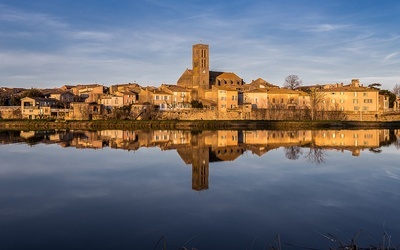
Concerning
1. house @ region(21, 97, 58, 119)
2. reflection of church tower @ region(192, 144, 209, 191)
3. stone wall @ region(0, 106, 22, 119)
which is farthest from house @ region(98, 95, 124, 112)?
reflection of church tower @ region(192, 144, 209, 191)

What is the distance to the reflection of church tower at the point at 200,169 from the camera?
37.5 feet

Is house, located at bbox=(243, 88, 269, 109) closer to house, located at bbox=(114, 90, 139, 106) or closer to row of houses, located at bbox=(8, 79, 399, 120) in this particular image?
row of houses, located at bbox=(8, 79, 399, 120)

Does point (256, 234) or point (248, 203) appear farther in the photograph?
point (248, 203)

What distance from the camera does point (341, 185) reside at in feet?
37.3

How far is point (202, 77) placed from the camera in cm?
6781

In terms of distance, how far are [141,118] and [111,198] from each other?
4557 cm

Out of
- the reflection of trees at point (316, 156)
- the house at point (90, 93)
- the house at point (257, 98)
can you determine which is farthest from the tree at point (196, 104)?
the reflection of trees at point (316, 156)

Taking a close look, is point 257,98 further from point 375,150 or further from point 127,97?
point 375,150

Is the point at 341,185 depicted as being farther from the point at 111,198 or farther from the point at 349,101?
the point at 349,101

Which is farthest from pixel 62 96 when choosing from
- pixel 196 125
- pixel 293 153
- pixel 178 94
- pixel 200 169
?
pixel 200 169

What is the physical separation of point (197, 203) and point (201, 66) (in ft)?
198

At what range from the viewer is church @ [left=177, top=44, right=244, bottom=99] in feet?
219

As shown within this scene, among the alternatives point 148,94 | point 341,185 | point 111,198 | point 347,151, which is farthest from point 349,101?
point 111,198

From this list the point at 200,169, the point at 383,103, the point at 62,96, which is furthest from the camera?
the point at 62,96
